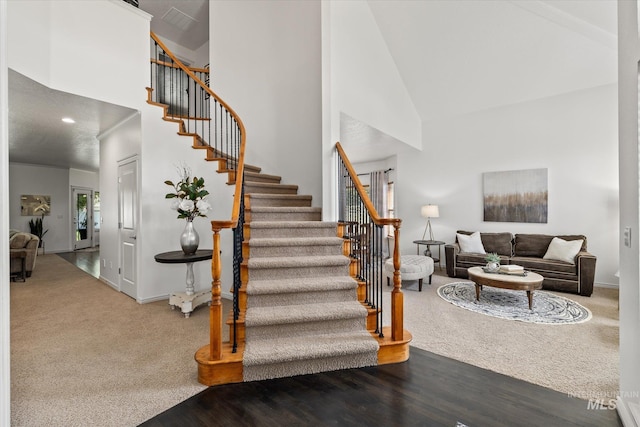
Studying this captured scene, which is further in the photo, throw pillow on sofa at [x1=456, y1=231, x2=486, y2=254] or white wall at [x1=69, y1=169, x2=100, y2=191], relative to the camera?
white wall at [x1=69, y1=169, x2=100, y2=191]

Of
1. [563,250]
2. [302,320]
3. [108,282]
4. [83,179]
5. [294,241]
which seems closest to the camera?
[302,320]

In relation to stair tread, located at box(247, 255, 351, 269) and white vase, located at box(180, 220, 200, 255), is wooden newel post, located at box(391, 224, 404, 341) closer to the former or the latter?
stair tread, located at box(247, 255, 351, 269)

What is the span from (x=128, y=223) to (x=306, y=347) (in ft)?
11.8

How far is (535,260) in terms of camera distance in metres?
4.50

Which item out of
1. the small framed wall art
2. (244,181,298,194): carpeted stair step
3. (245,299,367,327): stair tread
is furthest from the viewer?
the small framed wall art

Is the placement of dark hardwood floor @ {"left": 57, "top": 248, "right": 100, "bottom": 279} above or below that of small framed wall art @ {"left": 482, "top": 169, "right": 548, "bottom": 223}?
below

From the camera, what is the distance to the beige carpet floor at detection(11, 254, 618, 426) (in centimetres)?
185

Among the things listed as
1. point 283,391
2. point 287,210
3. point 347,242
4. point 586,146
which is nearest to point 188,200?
point 287,210

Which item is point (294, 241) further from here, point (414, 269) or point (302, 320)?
point (414, 269)

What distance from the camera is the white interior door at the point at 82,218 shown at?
29.7 ft

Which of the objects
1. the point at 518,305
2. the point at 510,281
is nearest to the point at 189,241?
the point at 510,281

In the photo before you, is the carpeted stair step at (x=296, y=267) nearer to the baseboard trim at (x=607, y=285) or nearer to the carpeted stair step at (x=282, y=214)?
the carpeted stair step at (x=282, y=214)

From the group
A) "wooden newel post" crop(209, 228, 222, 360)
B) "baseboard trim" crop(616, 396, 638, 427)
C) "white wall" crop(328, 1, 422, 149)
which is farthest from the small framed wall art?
"wooden newel post" crop(209, 228, 222, 360)

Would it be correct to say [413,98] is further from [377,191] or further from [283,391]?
[283,391]
